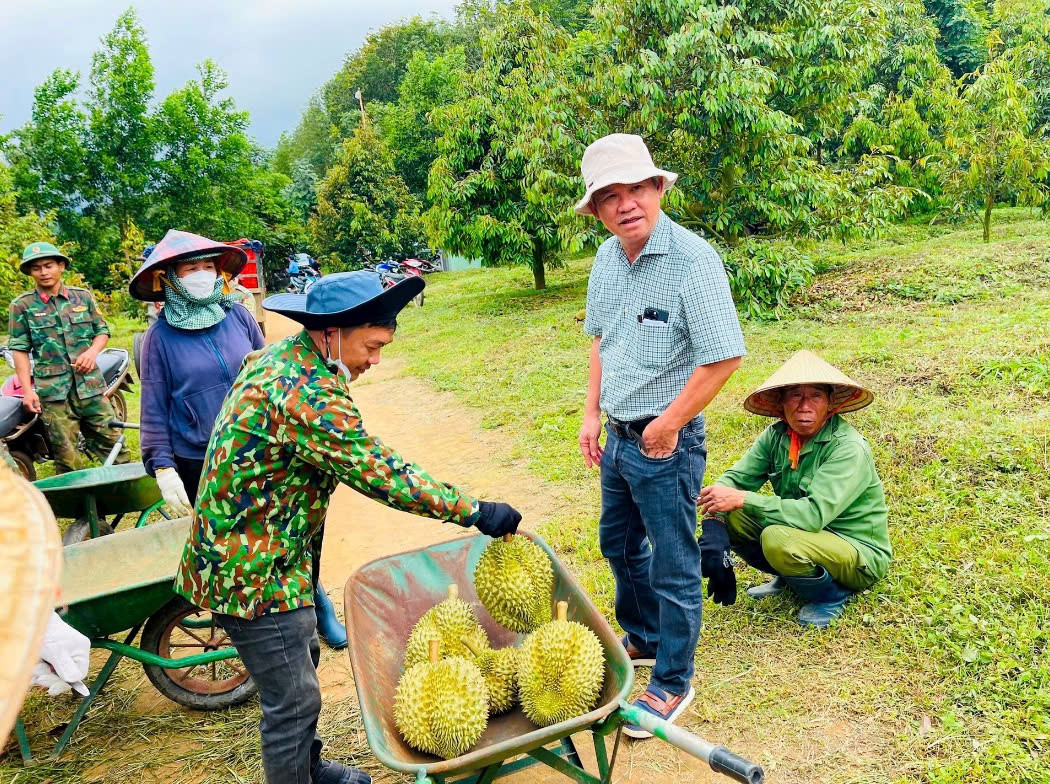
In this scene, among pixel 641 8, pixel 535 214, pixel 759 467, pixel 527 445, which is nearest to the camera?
pixel 759 467

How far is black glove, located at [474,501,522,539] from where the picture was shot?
2.45 metres

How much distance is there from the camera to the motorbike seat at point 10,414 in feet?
19.0

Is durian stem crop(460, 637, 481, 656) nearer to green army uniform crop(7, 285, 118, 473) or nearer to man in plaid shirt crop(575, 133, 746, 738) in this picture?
man in plaid shirt crop(575, 133, 746, 738)

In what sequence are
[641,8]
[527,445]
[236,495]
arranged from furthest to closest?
[641,8], [527,445], [236,495]

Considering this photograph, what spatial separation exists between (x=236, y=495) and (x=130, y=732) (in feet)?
6.66

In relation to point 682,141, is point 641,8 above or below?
above

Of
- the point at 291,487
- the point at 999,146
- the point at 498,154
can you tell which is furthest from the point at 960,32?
the point at 291,487

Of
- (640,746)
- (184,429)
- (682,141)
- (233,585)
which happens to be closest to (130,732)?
(184,429)

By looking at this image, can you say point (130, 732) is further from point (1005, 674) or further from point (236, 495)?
point (1005, 674)

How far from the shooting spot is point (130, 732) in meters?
3.48

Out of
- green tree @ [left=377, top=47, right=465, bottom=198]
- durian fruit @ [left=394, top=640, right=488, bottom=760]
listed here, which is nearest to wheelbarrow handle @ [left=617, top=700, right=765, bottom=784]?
durian fruit @ [left=394, top=640, right=488, bottom=760]

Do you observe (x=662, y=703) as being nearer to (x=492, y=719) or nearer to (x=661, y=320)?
(x=492, y=719)

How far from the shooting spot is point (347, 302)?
7.54ft

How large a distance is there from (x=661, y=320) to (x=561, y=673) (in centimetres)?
131
